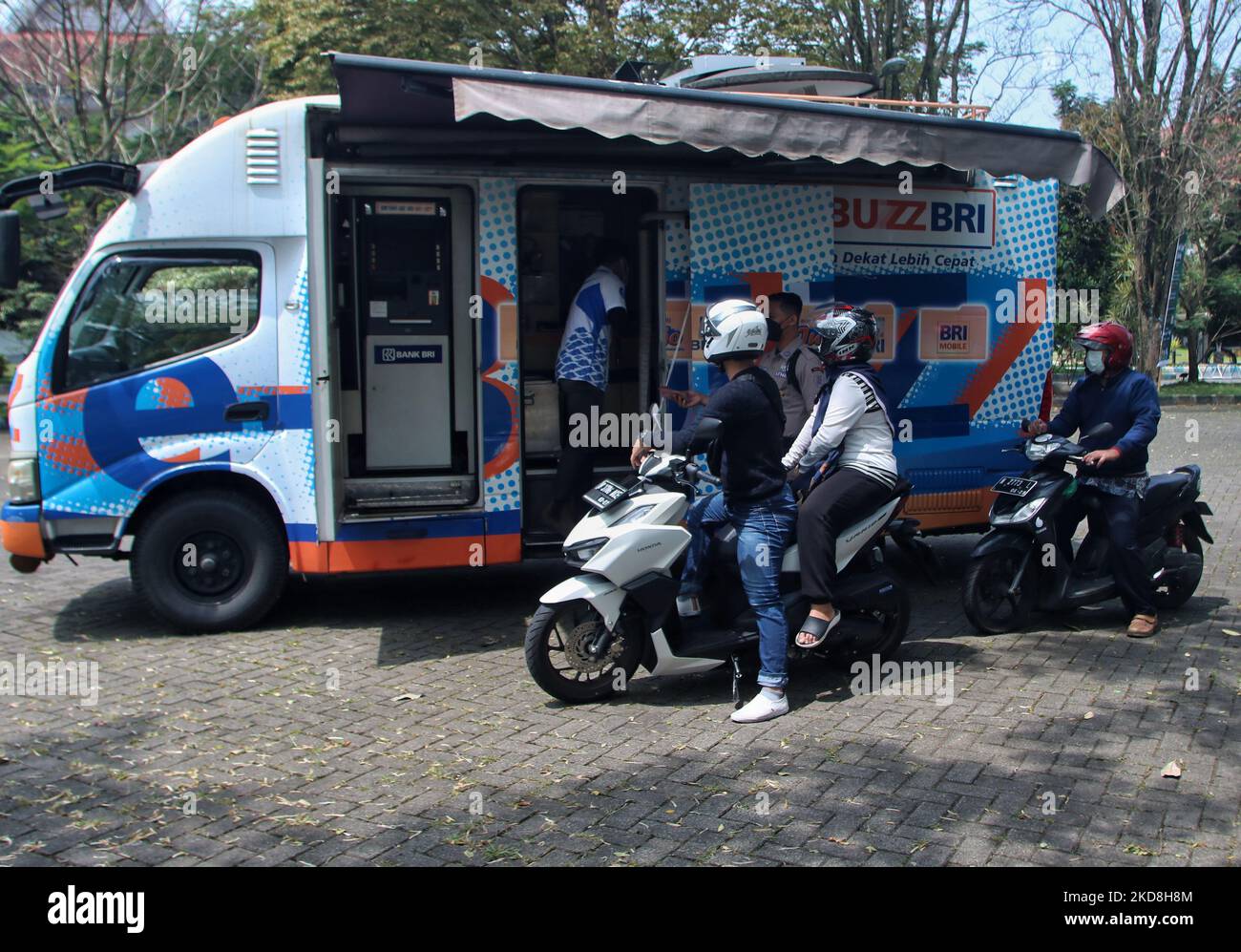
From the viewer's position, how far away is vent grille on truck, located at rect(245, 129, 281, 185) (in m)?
6.72

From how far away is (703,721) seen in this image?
5461 mm

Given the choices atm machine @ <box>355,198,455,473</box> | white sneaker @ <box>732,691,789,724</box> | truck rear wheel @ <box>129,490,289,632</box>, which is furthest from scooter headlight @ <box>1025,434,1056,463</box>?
truck rear wheel @ <box>129,490,289,632</box>

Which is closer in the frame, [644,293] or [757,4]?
[644,293]

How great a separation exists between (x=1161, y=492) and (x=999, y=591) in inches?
47.6

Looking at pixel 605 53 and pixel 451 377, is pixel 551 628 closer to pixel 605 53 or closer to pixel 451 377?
pixel 451 377

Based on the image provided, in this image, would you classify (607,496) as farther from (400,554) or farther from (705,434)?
(400,554)

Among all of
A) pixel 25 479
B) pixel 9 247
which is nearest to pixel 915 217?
pixel 9 247

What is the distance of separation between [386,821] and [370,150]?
4.04 meters

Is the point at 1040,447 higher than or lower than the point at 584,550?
higher

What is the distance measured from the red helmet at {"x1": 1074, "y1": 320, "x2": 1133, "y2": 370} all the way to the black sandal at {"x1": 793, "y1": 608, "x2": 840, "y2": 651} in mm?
2440

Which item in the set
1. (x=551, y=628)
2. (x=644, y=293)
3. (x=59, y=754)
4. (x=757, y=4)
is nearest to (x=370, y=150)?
(x=644, y=293)

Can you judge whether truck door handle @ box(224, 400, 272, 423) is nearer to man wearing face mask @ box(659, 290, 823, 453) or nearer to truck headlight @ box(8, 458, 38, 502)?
truck headlight @ box(8, 458, 38, 502)

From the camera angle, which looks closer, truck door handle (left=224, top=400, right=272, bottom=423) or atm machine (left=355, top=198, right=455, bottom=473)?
truck door handle (left=224, top=400, right=272, bottom=423)

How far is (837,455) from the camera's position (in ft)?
19.6
